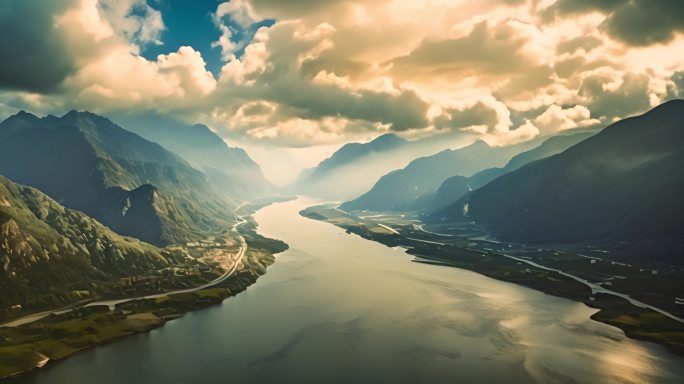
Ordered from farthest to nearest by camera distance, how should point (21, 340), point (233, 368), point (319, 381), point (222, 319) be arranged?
point (222, 319) < point (21, 340) < point (233, 368) < point (319, 381)

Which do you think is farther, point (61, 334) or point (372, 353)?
point (61, 334)

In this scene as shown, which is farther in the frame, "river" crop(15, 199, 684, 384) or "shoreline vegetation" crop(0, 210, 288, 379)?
"shoreline vegetation" crop(0, 210, 288, 379)

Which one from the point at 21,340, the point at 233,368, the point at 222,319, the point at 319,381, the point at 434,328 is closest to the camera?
the point at 319,381

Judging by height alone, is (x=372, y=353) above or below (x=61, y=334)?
below

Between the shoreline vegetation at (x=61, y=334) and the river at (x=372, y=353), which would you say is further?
the shoreline vegetation at (x=61, y=334)

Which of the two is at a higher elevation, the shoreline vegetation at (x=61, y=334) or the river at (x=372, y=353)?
the shoreline vegetation at (x=61, y=334)

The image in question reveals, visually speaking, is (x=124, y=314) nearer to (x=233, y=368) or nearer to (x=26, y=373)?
(x=26, y=373)

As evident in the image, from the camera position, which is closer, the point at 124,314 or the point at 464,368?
the point at 464,368

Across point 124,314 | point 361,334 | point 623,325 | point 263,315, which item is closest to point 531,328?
point 623,325

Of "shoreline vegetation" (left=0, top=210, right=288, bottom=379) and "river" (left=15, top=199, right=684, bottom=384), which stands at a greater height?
"shoreline vegetation" (left=0, top=210, right=288, bottom=379)
